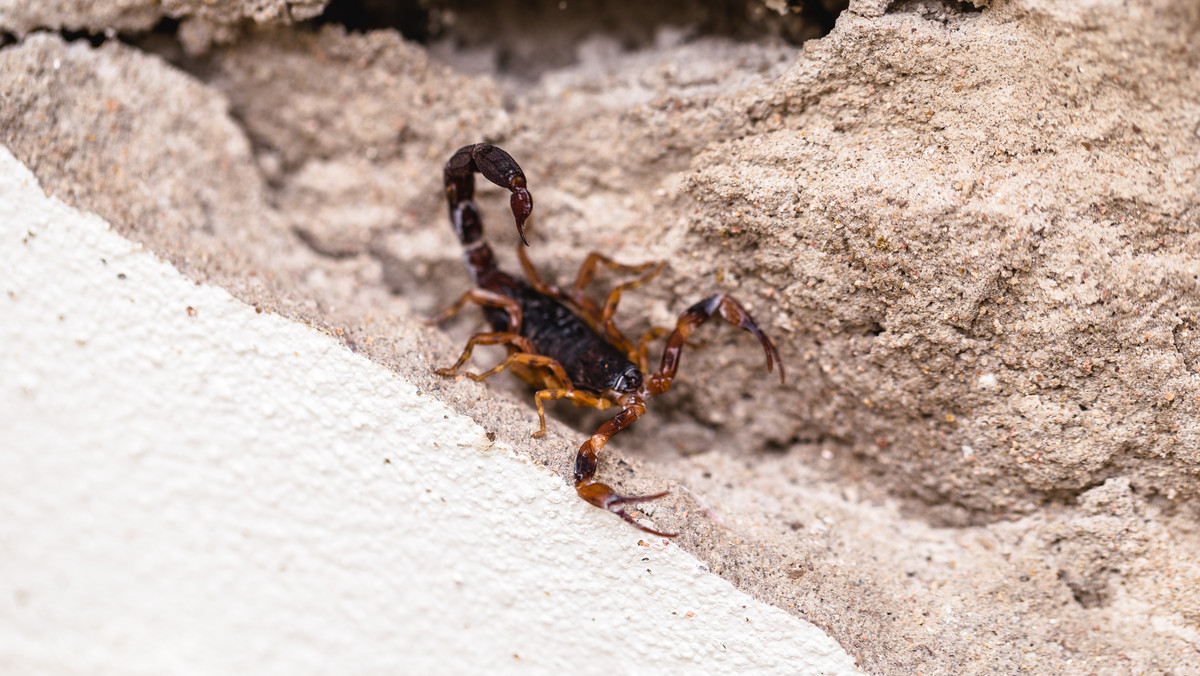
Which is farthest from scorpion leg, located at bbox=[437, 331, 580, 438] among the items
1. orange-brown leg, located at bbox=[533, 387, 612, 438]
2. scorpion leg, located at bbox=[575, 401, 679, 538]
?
scorpion leg, located at bbox=[575, 401, 679, 538]

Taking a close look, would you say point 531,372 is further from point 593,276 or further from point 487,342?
point 593,276

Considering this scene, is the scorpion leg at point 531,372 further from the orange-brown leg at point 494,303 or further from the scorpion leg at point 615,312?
the scorpion leg at point 615,312

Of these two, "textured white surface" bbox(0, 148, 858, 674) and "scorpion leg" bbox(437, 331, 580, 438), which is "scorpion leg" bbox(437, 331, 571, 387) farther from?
"textured white surface" bbox(0, 148, 858, 674)

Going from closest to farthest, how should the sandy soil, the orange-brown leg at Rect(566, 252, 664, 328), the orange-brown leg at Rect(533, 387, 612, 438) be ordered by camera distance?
the sandy soil, the orange-brown leg at Rect(533, 387, 612, 438), the orange-brown leg at Rect(566, 252, 664, 328)

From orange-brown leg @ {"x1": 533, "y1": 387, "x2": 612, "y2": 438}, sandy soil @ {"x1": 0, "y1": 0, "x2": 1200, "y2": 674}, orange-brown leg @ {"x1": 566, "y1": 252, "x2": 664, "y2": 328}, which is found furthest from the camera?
orange-brown leg @ {"x1": 566, "y1": 252, "x2": 664, "y2": 328}

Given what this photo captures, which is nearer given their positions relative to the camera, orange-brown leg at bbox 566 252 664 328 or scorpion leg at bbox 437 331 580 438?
scorpion leg at bbox 437 331 580 438

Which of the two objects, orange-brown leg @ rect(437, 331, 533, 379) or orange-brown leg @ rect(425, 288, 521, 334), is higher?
orange-brown leg @ rect(425, 288, 521, 334)

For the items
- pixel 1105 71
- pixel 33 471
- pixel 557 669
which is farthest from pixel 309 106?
pixel 1105 71
